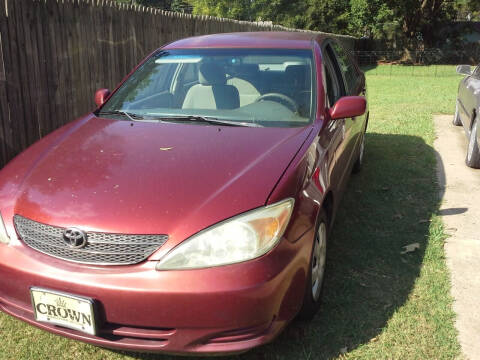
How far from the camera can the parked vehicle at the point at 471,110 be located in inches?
228

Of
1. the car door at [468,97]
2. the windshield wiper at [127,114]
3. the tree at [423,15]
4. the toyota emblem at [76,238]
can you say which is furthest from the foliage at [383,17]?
the toyota emblem at [76,238]

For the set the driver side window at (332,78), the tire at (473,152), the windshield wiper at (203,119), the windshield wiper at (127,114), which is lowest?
the tire at (473,152)

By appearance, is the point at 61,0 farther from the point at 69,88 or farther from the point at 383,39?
the point at 383,39

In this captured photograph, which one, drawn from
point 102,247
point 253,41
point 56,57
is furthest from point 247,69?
point 56,57

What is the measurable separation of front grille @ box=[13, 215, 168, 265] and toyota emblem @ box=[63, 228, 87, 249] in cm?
1

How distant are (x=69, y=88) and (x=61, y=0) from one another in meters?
0.99

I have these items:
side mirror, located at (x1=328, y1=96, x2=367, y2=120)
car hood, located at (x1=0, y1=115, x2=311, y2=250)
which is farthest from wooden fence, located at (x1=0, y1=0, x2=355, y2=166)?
side mirror, located at (x1=328, y1=96, x2=367, y2=120)

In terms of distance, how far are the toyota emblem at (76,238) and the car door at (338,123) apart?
164 cm

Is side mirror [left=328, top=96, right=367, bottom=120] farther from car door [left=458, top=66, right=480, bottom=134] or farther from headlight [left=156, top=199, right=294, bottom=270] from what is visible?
car door [left=458, top=66, right=480, bottom=134]

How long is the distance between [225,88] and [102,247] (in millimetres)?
1733

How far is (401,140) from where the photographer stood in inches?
287

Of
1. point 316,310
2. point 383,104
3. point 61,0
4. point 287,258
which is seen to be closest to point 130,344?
point 287,258

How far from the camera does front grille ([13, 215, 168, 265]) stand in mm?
2061

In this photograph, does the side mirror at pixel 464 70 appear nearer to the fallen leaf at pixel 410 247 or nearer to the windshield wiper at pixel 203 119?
the fallen leaf at pixel 410 247
